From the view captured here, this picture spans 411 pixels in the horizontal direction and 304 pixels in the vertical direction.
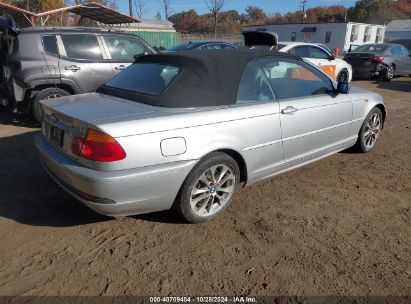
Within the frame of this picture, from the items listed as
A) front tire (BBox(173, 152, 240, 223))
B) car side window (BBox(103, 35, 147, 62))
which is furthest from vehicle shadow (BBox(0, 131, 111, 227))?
car side window (BBox(103, 35, 147, 62))

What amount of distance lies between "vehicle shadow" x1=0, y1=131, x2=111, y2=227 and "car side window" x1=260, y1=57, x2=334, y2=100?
229 cm

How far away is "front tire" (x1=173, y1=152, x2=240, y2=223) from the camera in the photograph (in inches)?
126

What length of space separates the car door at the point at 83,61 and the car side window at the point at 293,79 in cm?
395

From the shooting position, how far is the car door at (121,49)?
23.6 ft

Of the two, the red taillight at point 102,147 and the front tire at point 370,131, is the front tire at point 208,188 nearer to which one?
the red taillight at point 102,147

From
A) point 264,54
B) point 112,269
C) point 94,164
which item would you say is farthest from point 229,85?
point 112,269

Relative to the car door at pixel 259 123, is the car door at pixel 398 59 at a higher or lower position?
lower

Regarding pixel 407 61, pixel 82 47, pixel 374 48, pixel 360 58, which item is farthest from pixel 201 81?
pixel 407 61

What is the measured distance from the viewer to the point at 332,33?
41000 mm

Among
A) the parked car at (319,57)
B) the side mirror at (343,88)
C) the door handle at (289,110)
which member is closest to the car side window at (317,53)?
the parked car at (319,57)

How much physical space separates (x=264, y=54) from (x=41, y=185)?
2922mm

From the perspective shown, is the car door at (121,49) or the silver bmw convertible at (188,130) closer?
the silver bmw convertible at (188,130)

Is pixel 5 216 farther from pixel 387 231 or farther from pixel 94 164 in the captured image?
pixel 387 231

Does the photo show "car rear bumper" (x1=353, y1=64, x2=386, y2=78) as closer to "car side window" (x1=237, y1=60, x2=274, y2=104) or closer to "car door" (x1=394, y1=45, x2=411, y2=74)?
"car door" (x1=394, y1=45, x2=411, y2=74)
